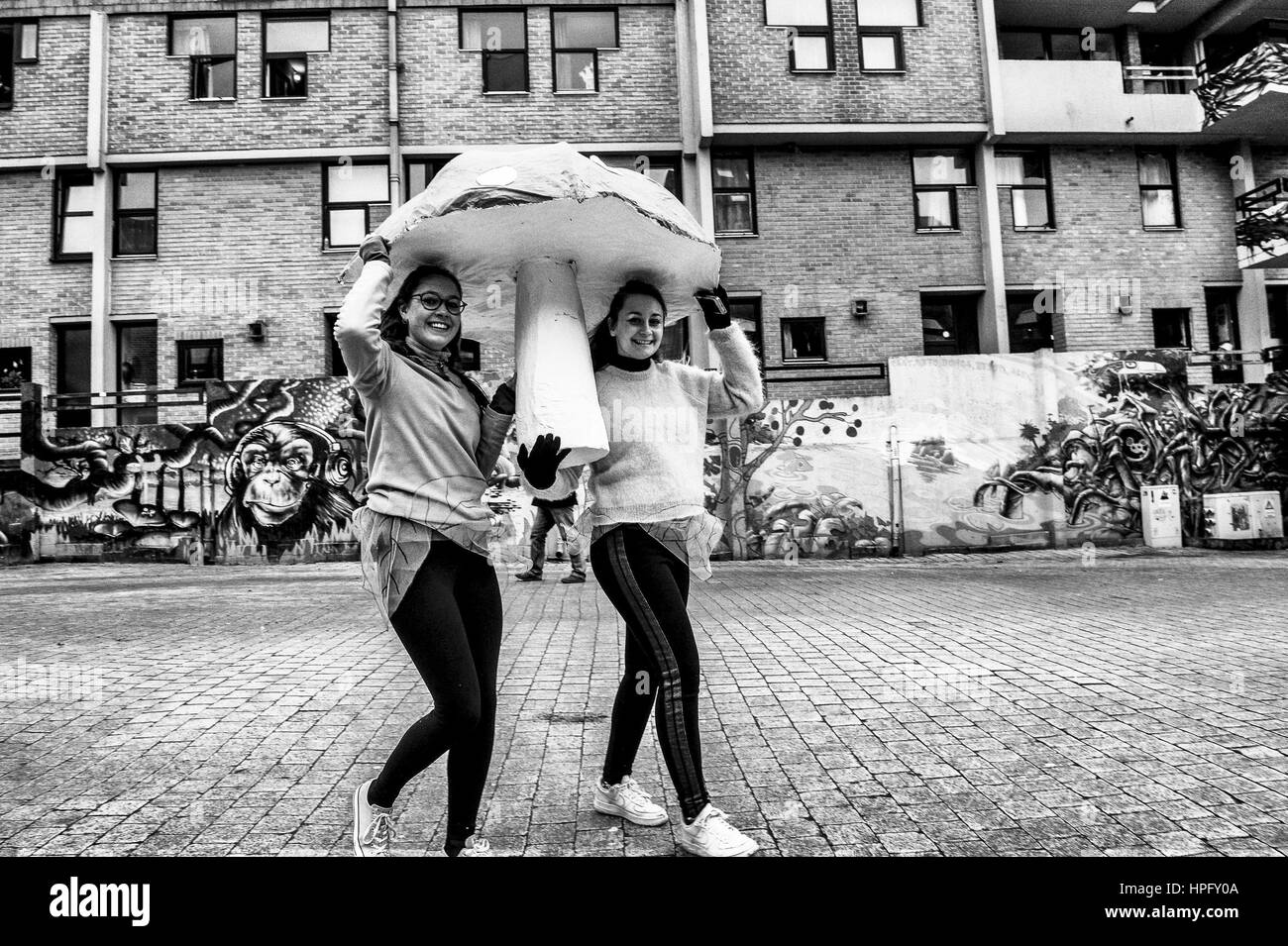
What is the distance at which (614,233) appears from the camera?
2771 millimetres

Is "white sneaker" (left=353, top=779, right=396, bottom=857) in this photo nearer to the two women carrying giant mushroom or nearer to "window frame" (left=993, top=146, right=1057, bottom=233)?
the two women carrying giant mushroom

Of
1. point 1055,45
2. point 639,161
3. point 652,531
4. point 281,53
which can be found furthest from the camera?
point 1055,45

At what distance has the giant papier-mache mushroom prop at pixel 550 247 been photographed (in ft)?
8.30

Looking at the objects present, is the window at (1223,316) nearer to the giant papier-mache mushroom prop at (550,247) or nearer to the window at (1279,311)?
the window at (1279,311)

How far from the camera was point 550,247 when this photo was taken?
9.25 feet

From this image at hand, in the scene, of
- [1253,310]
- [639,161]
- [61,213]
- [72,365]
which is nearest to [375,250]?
[639,161]

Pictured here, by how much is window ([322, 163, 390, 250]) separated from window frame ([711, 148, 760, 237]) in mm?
6098

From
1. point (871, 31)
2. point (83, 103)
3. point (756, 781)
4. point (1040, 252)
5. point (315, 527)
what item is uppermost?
point (871, 31)

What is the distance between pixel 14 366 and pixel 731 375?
55.9 feet

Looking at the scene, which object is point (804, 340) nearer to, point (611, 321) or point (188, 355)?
point (188, 355)

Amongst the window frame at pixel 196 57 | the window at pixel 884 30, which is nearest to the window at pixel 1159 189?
the window at pixel 884 30
